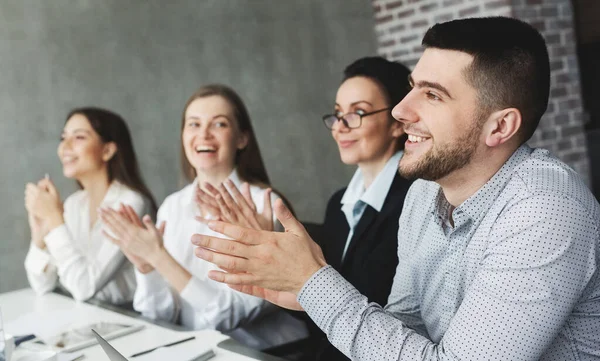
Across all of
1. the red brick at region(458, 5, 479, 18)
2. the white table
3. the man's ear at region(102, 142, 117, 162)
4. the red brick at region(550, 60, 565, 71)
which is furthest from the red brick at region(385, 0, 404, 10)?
the white table

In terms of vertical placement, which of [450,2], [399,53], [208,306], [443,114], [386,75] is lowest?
[208,306]

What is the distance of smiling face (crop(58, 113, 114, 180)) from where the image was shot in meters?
3.37

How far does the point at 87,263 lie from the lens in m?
2.88

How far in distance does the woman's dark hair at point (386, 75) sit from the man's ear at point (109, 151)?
1405 millimetres

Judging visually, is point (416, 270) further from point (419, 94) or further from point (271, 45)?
point (271, 45)

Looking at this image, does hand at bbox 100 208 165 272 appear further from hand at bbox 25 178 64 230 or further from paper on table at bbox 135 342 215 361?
hand at bbox 25 178 64 230

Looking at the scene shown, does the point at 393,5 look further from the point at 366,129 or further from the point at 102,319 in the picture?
the point at 102,319

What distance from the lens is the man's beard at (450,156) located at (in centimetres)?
152

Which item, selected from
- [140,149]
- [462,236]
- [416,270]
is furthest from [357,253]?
[140,149]

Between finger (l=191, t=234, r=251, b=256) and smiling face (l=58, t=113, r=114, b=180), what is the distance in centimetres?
201

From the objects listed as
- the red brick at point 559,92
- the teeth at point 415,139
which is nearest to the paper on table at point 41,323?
the teeth at point 415,139

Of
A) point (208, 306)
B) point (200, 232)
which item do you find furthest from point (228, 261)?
point (200, 232)

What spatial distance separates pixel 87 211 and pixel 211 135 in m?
0.91

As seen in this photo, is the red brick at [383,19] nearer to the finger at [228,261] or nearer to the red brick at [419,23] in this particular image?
the red brick at [419,23]
